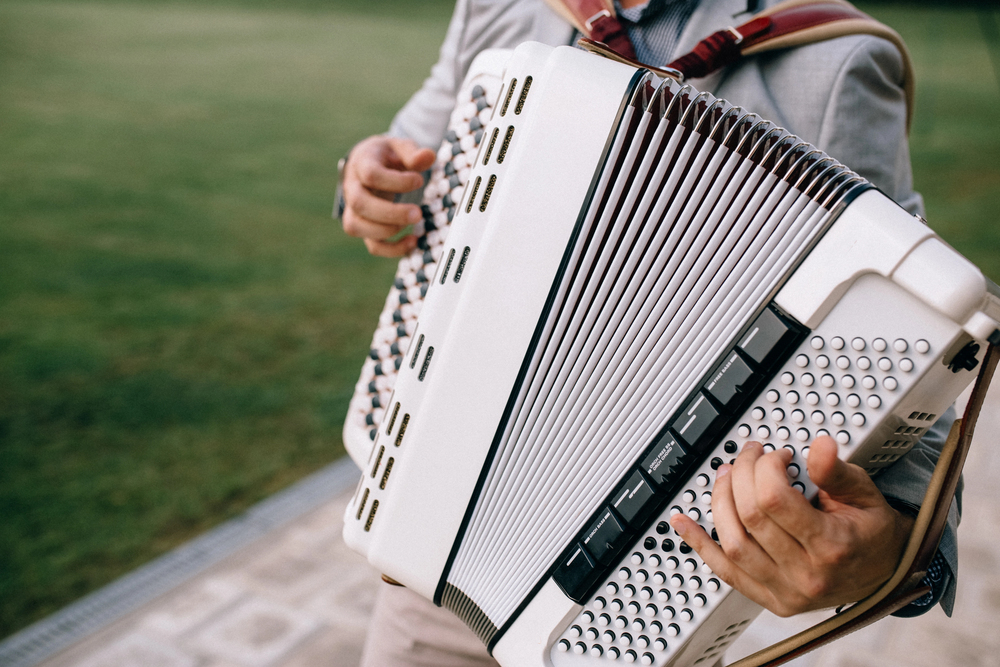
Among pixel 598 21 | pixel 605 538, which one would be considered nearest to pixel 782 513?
pixel 605 538

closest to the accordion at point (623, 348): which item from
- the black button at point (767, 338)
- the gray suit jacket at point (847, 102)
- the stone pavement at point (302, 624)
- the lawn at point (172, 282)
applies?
the black button at point (767, 338)

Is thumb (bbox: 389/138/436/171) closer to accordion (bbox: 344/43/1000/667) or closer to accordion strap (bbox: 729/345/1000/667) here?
accordion (bbox: 344/43/1000/667)

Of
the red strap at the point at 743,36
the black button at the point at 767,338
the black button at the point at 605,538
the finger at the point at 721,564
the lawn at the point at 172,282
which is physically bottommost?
the lawn at the point at 172,282

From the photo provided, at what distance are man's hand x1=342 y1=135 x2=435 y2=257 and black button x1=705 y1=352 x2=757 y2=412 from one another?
55 centimetres

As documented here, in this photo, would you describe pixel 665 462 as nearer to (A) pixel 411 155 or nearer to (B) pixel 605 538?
(B) pixel 605 538

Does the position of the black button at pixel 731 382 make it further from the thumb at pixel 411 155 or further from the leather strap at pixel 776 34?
the thumb at pixel 411 155

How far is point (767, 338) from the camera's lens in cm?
100

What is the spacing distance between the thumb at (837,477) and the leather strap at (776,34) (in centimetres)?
57

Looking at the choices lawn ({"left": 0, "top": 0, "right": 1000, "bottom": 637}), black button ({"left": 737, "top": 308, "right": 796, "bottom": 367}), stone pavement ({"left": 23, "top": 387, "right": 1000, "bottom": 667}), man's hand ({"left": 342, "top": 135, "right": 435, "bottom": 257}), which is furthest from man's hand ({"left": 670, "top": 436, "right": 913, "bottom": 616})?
lawn ({"left": 0, "top": 0, "right": 1000, "bottom": 637})

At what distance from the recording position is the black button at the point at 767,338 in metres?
0.99

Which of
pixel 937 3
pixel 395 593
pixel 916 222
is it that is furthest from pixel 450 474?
pixel 937 3

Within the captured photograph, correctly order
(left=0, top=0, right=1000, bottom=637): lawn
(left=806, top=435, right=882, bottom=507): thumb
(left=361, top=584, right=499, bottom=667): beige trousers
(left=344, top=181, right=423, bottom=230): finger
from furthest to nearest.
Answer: (left=0, top=0, right=1000, bottom=637): lawn, (left=361, top=584, right=499, bottom=667): beige trousers, (left=344, top=181, right=423, bottom=230): finger, (left=806, top=435, right=882, bottom=507): thumb

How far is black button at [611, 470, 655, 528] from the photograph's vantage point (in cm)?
108

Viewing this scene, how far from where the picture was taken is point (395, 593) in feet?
4.90
